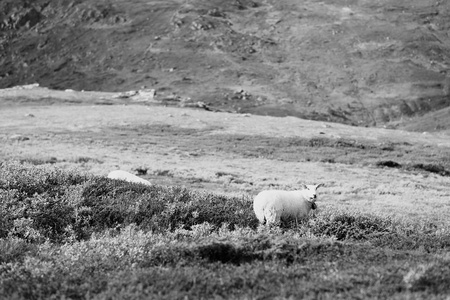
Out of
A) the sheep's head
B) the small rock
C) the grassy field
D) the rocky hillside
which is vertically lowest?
the rocky hillside

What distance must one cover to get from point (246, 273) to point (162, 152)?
42.7m

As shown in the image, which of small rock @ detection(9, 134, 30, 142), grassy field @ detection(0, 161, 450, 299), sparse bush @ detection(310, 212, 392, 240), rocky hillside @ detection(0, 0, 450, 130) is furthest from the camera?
rocky hillside @ detection(0, 0, 450, 130)

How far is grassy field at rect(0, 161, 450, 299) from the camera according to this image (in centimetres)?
845

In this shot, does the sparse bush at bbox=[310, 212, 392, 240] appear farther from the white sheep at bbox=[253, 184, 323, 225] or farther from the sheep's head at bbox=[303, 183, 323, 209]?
the sheep's head at bbox=[303, 183, 323, 209]

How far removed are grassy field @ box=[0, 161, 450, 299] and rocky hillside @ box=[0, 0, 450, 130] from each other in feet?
387

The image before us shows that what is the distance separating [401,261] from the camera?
10258 millimetres

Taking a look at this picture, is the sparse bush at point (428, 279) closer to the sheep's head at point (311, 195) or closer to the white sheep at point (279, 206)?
the white sheep at point (279, 206)

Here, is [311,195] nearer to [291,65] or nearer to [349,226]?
[349,226]

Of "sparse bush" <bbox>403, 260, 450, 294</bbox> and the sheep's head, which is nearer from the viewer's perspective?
"sparse bush" <bbox>403, 260, 450, 294</bbox>

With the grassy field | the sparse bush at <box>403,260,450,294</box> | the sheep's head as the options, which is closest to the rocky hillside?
the sheep's head

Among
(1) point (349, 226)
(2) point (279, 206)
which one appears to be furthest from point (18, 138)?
(1) point (349, 226)

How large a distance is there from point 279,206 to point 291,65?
158449 mm

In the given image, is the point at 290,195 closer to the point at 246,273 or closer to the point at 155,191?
the point at 155,191

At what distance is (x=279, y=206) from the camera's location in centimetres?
1653
